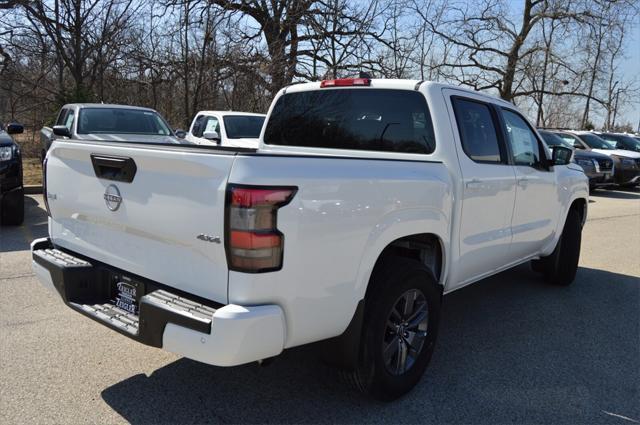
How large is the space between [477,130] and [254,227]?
2.38m

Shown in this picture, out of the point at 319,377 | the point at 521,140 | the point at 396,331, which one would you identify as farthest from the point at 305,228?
the point at 521,140

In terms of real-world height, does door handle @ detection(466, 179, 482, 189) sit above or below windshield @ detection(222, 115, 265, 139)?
below

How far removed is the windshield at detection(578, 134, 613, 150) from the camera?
17.9m

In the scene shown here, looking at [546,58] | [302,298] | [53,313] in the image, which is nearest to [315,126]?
[302,298]

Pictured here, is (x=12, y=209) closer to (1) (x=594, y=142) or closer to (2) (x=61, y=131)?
(2) (x=61, y=131)

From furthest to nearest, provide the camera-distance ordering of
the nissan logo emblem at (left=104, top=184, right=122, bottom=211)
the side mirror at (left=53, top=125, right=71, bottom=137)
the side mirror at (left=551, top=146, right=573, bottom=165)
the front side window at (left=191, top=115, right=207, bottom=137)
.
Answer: the front side window at (left=191, top=115, right=207, bottom=137)
the side mirror at (left=53, top=125, right=71, bottom=137)
the side mirror at (left=551, top=146, right=573, bottom=165)
the nissan logo emblem at (left=104, top=184, right=122, bottom=211)

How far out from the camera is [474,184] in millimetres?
3811

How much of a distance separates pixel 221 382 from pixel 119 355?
2.71 ft

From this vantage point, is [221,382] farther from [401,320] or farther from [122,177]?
[122,177]

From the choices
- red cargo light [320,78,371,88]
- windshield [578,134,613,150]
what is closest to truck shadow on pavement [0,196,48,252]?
red cargo light [320,78,371,88]

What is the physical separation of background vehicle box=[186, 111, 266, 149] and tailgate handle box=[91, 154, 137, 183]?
7.75 metres

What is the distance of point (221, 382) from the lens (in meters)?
3.42

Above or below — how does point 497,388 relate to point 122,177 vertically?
below

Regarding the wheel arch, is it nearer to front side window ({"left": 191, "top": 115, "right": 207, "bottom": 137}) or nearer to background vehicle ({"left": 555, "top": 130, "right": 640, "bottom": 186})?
front side window ({"left": 191, "top": 115, "right": 207, "bottom": 137})
